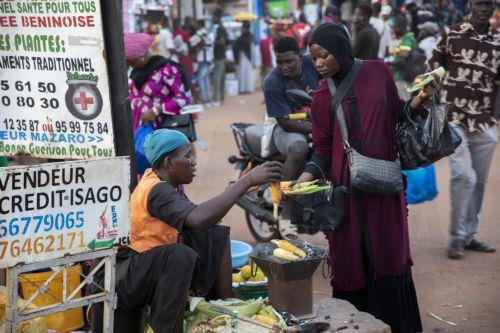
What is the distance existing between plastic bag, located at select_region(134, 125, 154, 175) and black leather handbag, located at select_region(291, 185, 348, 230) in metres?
2.50

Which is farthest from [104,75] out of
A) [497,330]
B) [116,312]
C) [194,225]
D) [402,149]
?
[497,330]

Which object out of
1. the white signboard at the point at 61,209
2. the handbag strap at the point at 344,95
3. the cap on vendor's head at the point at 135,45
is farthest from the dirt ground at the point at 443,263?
the white signboard at the point at 61,209

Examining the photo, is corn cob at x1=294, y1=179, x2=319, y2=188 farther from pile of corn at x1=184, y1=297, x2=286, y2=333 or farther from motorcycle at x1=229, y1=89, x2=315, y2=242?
motorcycle at x1=229, y1=89, x2=315, y2=242

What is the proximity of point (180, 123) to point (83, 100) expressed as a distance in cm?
278

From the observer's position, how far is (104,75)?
4090 millimetres

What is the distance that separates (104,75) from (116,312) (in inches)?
50.2

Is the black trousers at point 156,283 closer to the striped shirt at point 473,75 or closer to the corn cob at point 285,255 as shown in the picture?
the corn cob at point 285,255

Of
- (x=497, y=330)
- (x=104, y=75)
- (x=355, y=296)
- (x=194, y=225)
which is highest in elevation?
(x=104, y=75)

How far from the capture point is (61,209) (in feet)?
11.4

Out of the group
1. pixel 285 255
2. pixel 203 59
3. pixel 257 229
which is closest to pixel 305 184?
pixel 285 255

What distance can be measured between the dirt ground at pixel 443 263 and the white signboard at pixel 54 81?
2.36m

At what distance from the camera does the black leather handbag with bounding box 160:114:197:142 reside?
272 inches

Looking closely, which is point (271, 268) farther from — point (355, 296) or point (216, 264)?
point (355, 296)

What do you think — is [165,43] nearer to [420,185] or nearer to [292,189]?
[420,185]
